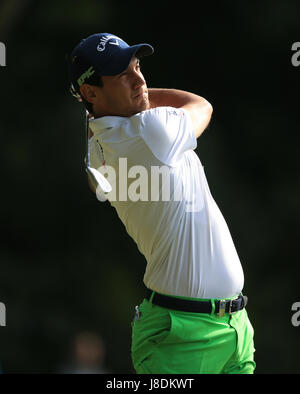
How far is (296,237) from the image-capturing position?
5656 millimetres

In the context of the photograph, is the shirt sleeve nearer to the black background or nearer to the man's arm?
the man's arm

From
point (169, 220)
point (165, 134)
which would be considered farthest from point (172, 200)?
point (165, 134)

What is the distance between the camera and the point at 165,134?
2408mm

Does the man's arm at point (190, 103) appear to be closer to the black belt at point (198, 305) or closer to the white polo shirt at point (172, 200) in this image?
the white polo shirt at point (172, 200)

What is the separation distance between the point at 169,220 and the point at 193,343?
15.9 inches

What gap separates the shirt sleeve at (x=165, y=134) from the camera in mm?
2414

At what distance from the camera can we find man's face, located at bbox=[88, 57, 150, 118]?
2.51 m

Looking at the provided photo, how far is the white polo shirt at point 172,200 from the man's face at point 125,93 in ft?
0.14

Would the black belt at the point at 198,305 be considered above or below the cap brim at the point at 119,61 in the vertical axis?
below

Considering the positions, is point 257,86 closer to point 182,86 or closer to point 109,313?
point 182,86

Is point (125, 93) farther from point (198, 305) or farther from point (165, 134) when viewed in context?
point (198, 305)

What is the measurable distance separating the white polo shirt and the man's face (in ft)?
0.14

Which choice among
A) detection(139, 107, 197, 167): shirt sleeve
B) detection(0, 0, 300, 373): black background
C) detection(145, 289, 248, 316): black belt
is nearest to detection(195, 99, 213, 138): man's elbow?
detection(139, 107, 197, 167): shirt sleeve

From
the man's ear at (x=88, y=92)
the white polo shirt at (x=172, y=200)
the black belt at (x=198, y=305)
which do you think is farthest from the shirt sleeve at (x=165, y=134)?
the black belt at (x=198, y=305)
